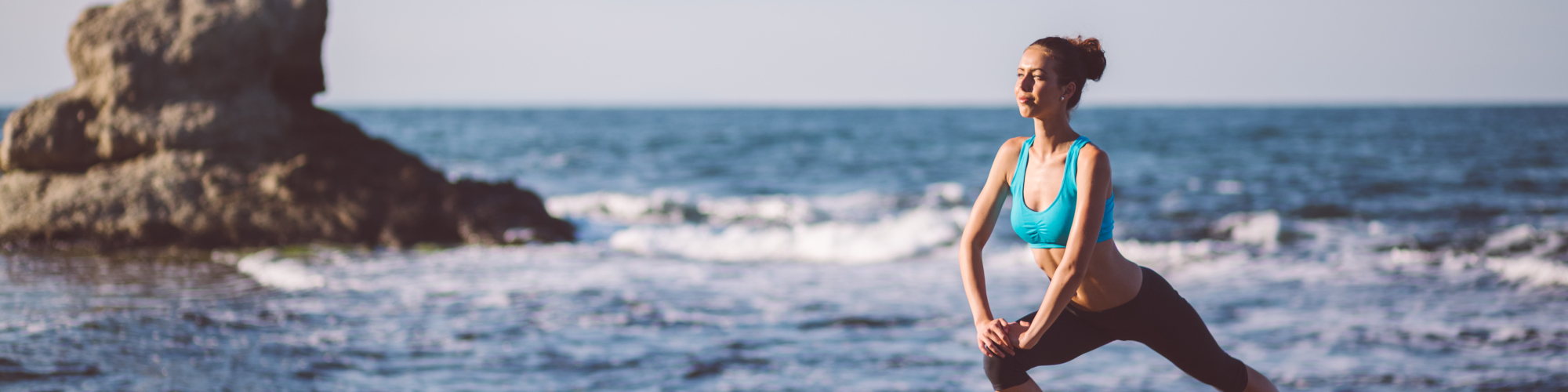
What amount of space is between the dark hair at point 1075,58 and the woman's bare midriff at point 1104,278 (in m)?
0.48

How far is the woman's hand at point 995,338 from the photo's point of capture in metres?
3.20

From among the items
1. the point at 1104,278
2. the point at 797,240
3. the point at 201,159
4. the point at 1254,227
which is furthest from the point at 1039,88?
the point at 1254,227

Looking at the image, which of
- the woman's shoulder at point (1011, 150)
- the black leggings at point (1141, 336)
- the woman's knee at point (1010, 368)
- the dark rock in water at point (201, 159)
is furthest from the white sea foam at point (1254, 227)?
the woman's shoulder at point (1011, 150)

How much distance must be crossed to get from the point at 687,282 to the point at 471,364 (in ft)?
12.8

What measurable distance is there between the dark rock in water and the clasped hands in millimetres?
11062

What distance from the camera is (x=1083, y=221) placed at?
2916 mm

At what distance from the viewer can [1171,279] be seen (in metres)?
11.4

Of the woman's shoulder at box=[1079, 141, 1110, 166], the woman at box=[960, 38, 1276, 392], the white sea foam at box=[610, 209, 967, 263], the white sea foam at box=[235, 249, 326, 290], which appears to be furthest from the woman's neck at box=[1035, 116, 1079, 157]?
the white sea foam at box=[610, 209, 967, 263]

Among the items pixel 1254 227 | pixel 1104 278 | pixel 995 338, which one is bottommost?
pixel 1254 227

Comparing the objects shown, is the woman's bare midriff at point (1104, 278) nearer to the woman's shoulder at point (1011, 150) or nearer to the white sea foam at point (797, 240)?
the woman's shoulder at point (1011, 150)

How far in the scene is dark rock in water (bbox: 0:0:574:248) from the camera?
1262 cm

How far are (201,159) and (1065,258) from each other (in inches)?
514

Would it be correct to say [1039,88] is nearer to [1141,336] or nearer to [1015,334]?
[1015,334]

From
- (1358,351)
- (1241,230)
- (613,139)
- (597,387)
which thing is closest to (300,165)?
(597,387)
